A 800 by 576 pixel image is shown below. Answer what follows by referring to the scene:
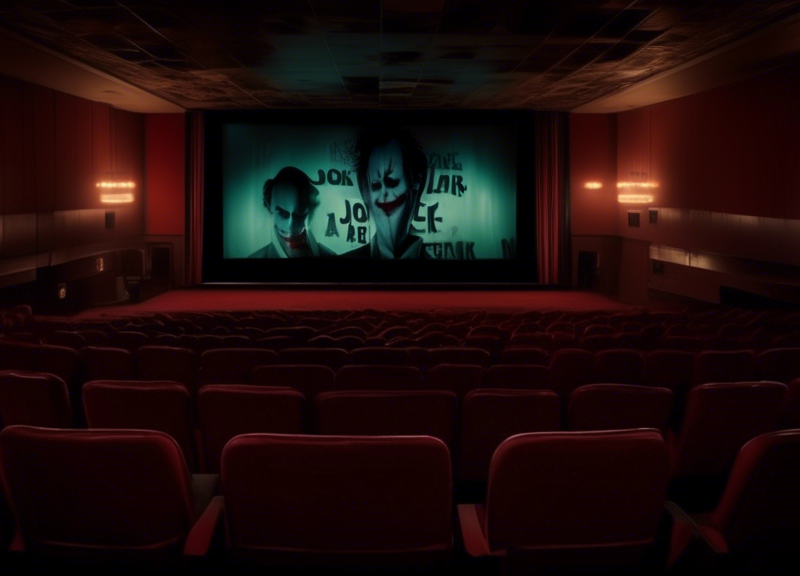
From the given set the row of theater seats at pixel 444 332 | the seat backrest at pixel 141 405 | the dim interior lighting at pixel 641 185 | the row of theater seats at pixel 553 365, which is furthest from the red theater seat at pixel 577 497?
the dim interior lighting at pixel 641 185

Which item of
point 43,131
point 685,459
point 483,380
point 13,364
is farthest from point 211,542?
point 43,131

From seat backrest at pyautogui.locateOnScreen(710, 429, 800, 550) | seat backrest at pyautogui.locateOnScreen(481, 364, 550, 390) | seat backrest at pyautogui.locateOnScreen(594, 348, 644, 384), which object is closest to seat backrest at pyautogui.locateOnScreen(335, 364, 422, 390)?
seat backrest at pyautogui.locateOnScreen(481, 364, 550, 390)

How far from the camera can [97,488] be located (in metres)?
1.83

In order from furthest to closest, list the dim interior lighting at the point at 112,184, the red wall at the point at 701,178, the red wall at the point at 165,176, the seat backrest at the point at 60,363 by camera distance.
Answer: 1. the red wall at the point at 165,176
2. the dim interior lighting at the point at 112,184
3. the red wall at the point at 701,178
4. the seat backrest at the point at 60,363

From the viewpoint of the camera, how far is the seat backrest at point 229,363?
4.42 metres

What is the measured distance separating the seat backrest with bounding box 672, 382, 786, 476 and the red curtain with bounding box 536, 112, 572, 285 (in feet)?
42.0

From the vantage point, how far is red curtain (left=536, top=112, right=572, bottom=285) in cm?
1567

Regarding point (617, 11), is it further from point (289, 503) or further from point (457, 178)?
point (457, 178)

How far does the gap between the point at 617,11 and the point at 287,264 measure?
31.8 ft

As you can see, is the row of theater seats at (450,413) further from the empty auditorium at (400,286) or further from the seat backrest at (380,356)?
the seat backrest at (380,356)

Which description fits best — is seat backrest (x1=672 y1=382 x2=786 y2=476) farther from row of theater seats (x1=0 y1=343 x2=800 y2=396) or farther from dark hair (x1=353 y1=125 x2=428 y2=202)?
dark hair (x1=353 y1=125 x2=428 y2=202)

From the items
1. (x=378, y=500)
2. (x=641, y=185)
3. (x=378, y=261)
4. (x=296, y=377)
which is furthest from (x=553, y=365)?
(x=378, y=261)

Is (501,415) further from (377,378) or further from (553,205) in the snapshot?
(553,205)

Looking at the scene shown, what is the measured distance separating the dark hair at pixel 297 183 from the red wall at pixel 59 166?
2649mm
